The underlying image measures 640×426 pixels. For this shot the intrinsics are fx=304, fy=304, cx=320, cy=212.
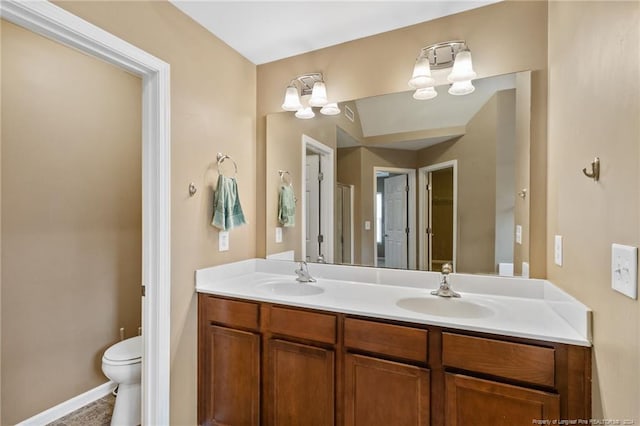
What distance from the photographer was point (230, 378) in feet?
5.48

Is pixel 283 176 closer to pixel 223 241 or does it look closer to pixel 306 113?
pixel 306 113

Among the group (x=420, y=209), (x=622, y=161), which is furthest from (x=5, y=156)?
(x=622, y=161)

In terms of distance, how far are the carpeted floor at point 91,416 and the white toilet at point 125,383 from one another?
0.72 ft

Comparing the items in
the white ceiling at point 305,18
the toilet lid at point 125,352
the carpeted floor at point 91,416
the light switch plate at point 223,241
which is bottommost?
the carpeted floor at point 91,416

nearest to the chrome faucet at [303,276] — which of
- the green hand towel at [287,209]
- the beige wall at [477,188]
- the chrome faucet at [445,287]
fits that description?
the green hand towel at [287,209]

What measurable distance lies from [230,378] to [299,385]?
17.3 inches

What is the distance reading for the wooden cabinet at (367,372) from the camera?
108 centimetres

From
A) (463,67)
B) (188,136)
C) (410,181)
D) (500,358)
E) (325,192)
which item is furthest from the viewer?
(325,192)

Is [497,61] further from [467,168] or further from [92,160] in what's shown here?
[92,160]

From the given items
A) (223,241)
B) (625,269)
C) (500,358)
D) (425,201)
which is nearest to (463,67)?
(425,201)

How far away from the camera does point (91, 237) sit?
2.14 metres

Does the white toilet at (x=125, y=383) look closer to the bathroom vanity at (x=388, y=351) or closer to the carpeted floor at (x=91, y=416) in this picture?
the carpeted floor at (x=91, y=416)

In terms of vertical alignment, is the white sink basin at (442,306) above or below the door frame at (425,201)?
below

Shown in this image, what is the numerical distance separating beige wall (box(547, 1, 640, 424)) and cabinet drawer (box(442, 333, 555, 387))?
137mm
